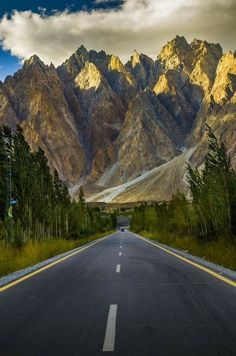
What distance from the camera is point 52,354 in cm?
550

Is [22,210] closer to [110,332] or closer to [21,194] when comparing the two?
[21,194]

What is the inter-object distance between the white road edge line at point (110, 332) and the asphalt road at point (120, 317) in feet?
0.04

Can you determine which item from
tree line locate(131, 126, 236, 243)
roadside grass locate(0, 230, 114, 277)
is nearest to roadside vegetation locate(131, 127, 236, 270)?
tree line locate(131, 126, 236, 243)

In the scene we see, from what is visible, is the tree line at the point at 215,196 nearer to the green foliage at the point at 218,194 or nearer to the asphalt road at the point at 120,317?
the green foliage at the point at 218,194

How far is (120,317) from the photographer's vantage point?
7656mm

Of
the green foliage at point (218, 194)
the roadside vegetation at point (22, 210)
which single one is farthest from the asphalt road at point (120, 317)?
the green foliage at point (218, 194)

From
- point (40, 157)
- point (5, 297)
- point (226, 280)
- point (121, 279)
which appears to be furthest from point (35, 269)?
point (40, 157)

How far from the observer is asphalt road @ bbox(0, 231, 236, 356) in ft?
19.0

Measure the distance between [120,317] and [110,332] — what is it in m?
1.07

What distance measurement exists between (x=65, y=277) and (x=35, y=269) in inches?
109

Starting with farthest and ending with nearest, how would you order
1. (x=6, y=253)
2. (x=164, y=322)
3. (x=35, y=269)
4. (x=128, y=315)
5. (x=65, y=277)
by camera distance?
(x=6, y=253) < (x=35, y=269) < (x=65, y=277) < (x=128, y=315) < (x=164, y=322)

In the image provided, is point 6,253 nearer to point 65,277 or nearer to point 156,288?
point 65,277

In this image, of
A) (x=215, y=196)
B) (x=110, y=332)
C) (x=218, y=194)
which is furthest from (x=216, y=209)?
(x=110, y=332)

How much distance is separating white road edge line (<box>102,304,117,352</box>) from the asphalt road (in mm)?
13
